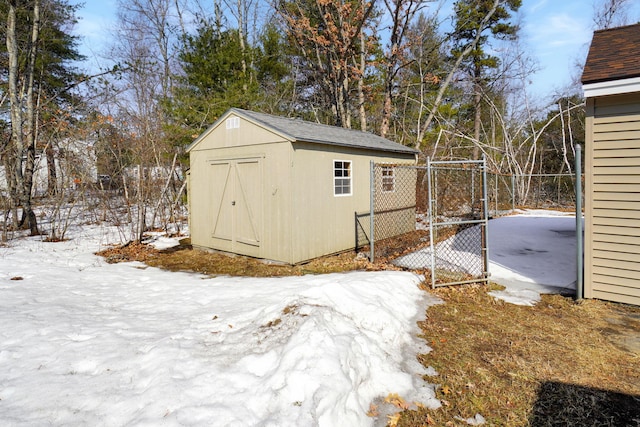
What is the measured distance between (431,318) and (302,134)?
423cm

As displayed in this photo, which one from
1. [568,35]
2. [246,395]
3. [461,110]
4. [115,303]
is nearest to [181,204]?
[115,303]

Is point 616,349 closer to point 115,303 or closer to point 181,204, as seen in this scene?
point 115,303

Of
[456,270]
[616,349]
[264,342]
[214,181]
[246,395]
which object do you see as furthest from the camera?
[214,181]

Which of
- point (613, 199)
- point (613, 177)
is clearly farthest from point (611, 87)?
point (613, 199)

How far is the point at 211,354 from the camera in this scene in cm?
303

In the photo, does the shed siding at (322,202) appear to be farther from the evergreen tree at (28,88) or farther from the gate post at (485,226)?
the evergreen tree at (28,88)

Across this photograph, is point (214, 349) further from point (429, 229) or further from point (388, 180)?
point (388, 180)

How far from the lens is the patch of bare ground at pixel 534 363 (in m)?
2.53

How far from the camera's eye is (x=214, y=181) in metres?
8.14

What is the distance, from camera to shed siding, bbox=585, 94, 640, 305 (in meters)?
4.31

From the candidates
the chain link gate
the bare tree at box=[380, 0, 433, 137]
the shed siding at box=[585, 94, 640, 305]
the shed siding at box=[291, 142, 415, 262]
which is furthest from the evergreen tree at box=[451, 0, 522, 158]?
the shed siding at box=[585, 94, 640, 305]

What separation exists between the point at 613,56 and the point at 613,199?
1.95 metres

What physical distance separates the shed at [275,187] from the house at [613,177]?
436 centimetres

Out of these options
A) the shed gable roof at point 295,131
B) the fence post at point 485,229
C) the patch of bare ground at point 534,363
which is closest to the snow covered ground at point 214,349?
the patch of bare ground at point 534,363
